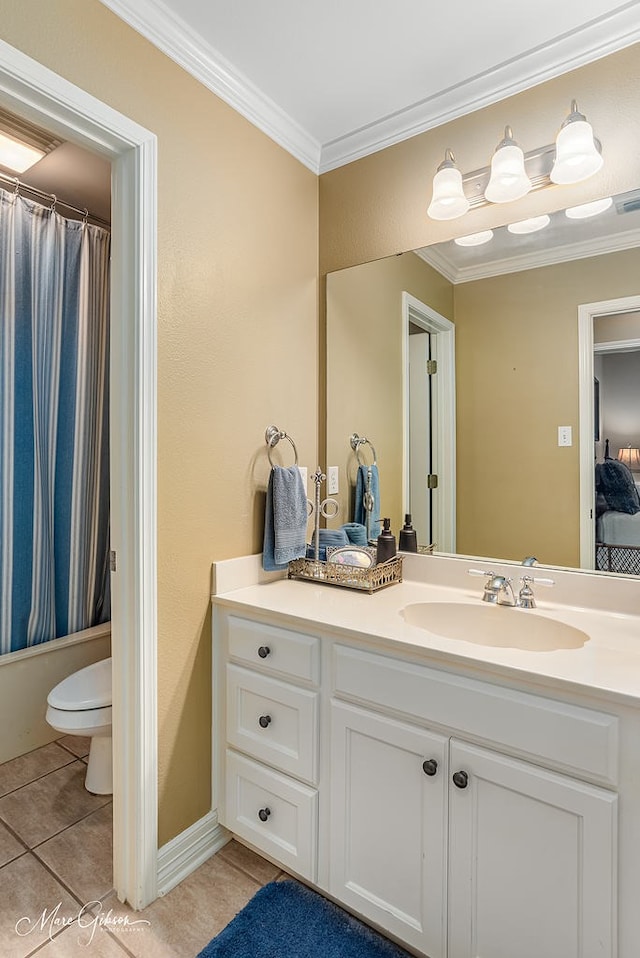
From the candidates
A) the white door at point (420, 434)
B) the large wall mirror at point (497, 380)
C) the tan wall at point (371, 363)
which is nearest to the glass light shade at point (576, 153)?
the large wall mirror at point (497, 380)

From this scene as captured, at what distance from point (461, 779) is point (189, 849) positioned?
3.08ft

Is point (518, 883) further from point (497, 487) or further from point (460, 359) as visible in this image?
point (460, 359)

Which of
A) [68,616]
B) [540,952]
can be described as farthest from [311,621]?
[68,616]

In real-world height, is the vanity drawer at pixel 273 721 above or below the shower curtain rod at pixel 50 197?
below

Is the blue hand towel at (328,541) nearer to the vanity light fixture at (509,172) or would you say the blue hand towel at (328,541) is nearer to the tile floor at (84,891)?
the tile floor at (84,891)

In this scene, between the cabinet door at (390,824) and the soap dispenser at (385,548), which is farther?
the soap dispenser at (385,548)

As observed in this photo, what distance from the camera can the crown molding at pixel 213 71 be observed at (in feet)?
4.47

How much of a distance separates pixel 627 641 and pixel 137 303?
1.51 meters

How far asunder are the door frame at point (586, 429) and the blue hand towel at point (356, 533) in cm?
75

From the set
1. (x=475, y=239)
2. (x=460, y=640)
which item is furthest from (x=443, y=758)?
(x=475, y=239)

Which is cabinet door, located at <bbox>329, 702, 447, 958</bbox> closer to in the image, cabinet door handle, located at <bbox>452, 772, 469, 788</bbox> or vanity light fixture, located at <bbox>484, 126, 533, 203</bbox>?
cabinet door handle, located at <bbox>452, 772, 469, 788</bbox>

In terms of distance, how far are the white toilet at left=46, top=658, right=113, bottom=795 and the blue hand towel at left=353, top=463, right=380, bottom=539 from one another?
3.69 ft

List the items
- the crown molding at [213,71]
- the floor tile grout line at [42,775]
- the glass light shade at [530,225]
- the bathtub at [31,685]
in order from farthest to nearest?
the bathtub at [31,685] < the floor tile grout line at [42,775] < the glass light shade at [530,225] < the crown molding at [213,71]

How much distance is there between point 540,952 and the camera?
3.35 ft
